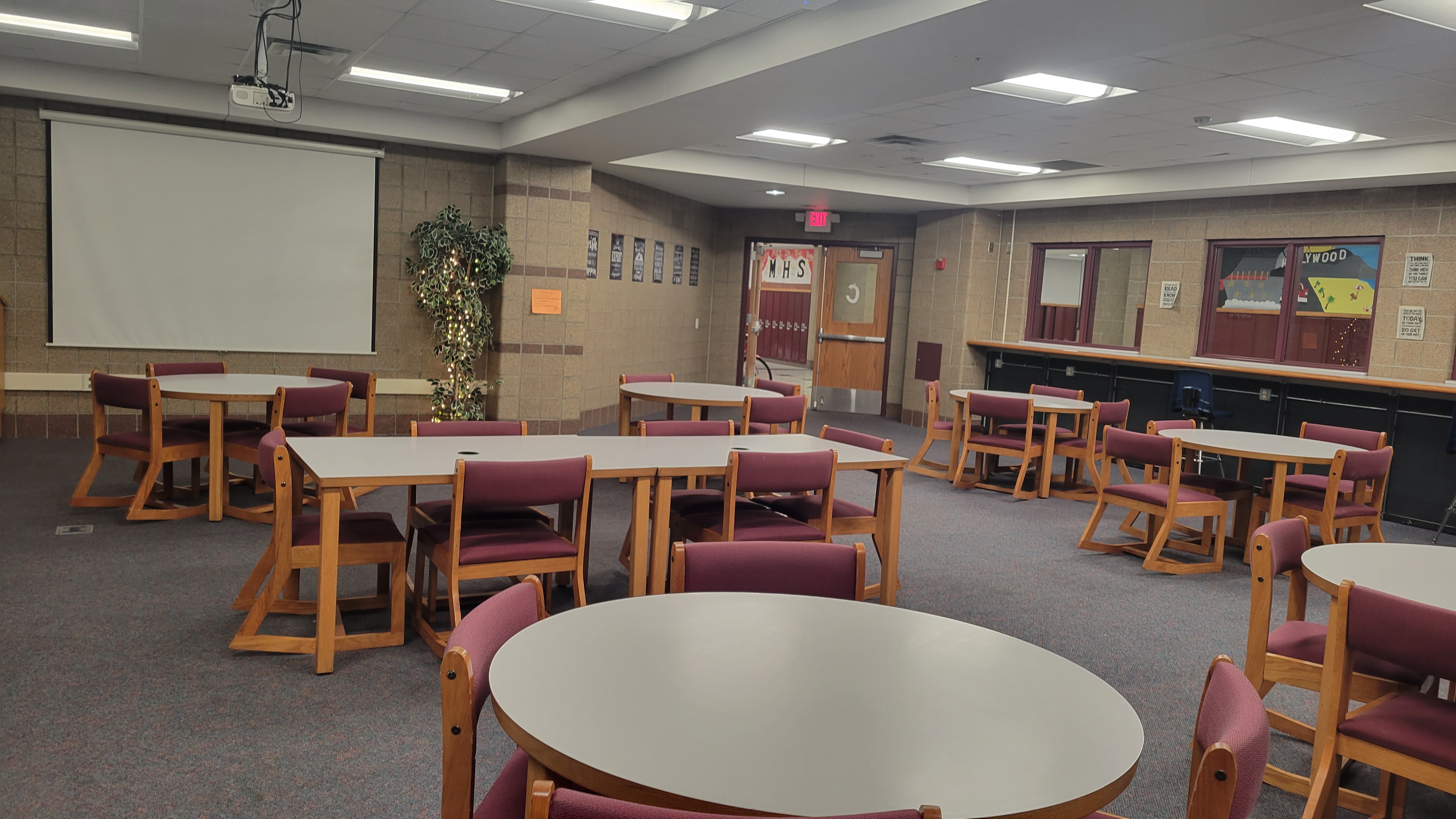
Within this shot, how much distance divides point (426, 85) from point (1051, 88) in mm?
4530

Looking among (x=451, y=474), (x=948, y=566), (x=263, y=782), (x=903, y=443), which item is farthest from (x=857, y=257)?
(x=263, y=782)

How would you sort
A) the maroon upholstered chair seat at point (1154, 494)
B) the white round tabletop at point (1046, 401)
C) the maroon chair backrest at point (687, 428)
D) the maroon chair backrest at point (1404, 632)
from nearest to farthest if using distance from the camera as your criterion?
1. the maroon chair backrest at point (1404, 632)
2. the maroon chair backrest at point (687, 428)
3. the maroon upholstered chair seat at point (1154, 494)
4. the white round tabletop at point (1046, 401)

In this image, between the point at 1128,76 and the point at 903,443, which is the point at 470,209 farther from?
the point at 1128,76

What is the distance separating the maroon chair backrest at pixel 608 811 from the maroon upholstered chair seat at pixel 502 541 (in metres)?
2.28

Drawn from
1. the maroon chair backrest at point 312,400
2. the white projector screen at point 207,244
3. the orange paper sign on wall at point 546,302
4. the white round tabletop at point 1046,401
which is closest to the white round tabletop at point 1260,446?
the white round tabletop at point 1046,401

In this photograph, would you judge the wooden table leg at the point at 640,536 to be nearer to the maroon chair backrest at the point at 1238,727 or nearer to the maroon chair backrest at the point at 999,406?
the maroon chair backrest at the point at 1238,727

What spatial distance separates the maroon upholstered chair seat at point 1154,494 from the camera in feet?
17.9

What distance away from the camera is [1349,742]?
7.79 ft

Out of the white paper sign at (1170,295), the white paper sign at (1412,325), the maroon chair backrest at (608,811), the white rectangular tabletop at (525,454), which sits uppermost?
the white paper sign at (1170,295)

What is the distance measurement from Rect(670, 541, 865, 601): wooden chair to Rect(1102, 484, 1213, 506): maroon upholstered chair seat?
12.2 feet

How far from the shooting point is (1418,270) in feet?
25.9

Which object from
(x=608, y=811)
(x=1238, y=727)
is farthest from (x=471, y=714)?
(x=1238, y=727)

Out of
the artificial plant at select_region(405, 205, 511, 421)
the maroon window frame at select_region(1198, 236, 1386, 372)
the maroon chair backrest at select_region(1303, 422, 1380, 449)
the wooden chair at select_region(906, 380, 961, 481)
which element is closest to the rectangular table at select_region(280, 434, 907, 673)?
the wooden chair at select_region(906, 380, 961, 481)

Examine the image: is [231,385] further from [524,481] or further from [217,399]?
[524,481]
